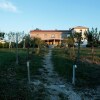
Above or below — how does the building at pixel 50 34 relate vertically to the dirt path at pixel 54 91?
above

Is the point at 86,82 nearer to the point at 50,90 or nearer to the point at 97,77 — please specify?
the point at 97,77

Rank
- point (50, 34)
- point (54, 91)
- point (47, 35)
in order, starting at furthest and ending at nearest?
1. point (47, 35)
2. point (50, 34)
3. point (54, 91)

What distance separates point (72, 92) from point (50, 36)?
98496 mm

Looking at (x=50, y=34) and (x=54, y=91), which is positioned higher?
(x=50, y=34)

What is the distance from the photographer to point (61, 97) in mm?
13266

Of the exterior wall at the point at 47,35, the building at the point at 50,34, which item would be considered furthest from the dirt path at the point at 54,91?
the exterior wall at the point at 47,35

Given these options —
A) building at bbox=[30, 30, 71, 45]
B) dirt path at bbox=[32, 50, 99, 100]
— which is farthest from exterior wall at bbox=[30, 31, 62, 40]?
dirt path at bbox=[32, 50, 99, 100]

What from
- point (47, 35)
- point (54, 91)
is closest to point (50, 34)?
point (47, 35)

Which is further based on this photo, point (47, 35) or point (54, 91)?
point (47, 35)

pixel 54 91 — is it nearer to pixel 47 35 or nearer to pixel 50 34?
pixel 50 34

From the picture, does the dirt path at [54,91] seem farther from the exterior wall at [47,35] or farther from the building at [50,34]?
the exterior wall at [47,35]

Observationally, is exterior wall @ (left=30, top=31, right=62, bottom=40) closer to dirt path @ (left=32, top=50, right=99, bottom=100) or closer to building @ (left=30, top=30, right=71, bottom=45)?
building @ (left=30, top=30, right=71, bottom=45)

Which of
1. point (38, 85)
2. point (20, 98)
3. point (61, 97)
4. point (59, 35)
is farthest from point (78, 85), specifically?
point (59, 35)

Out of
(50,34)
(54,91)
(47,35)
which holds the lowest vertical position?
(54,91)
